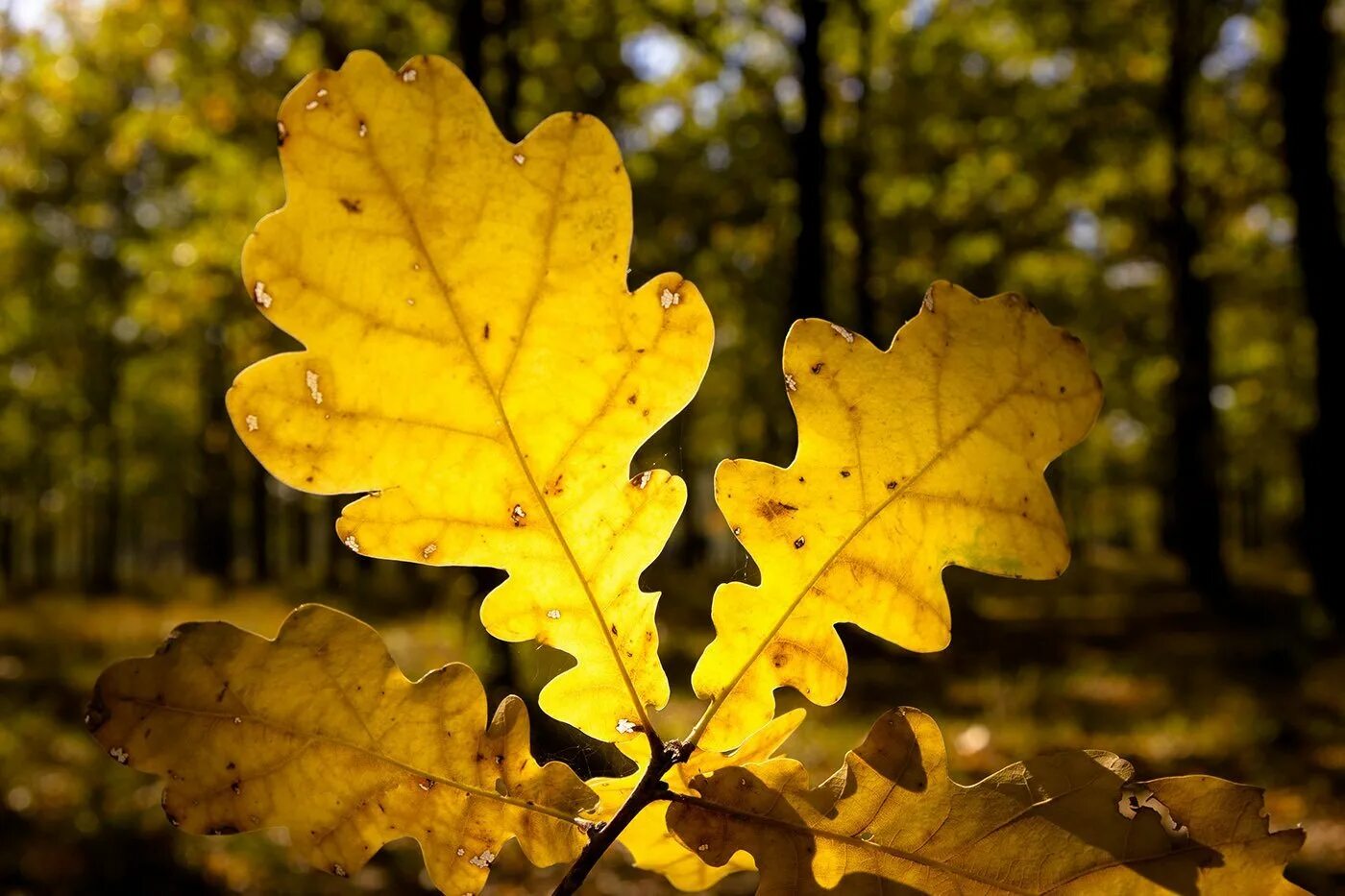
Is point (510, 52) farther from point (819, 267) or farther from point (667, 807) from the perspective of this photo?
point (667, 807)

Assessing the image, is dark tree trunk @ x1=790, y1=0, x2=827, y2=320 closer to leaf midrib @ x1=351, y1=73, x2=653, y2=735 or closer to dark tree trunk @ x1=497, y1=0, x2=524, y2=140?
dark tree trunk @ x1=497, y1=0, x2=524, y2=140

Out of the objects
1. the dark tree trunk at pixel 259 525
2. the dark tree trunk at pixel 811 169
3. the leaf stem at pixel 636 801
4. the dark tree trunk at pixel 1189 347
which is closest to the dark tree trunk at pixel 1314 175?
the dark tree trunk at pixel 1189 347

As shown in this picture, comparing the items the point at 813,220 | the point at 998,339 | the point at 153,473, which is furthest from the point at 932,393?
the point at 153,473

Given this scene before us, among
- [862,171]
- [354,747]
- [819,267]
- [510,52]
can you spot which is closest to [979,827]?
[354,747]

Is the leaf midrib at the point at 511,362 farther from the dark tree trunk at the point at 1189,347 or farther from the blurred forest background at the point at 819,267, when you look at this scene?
the dark tree trunk at the point at 1189,347

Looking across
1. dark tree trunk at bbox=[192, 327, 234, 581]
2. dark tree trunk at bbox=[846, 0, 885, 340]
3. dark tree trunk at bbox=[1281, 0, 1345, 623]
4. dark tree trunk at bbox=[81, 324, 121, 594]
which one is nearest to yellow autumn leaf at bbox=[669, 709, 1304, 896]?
dark tree trunk at bbox=[1281, 0, 1345, 623]
